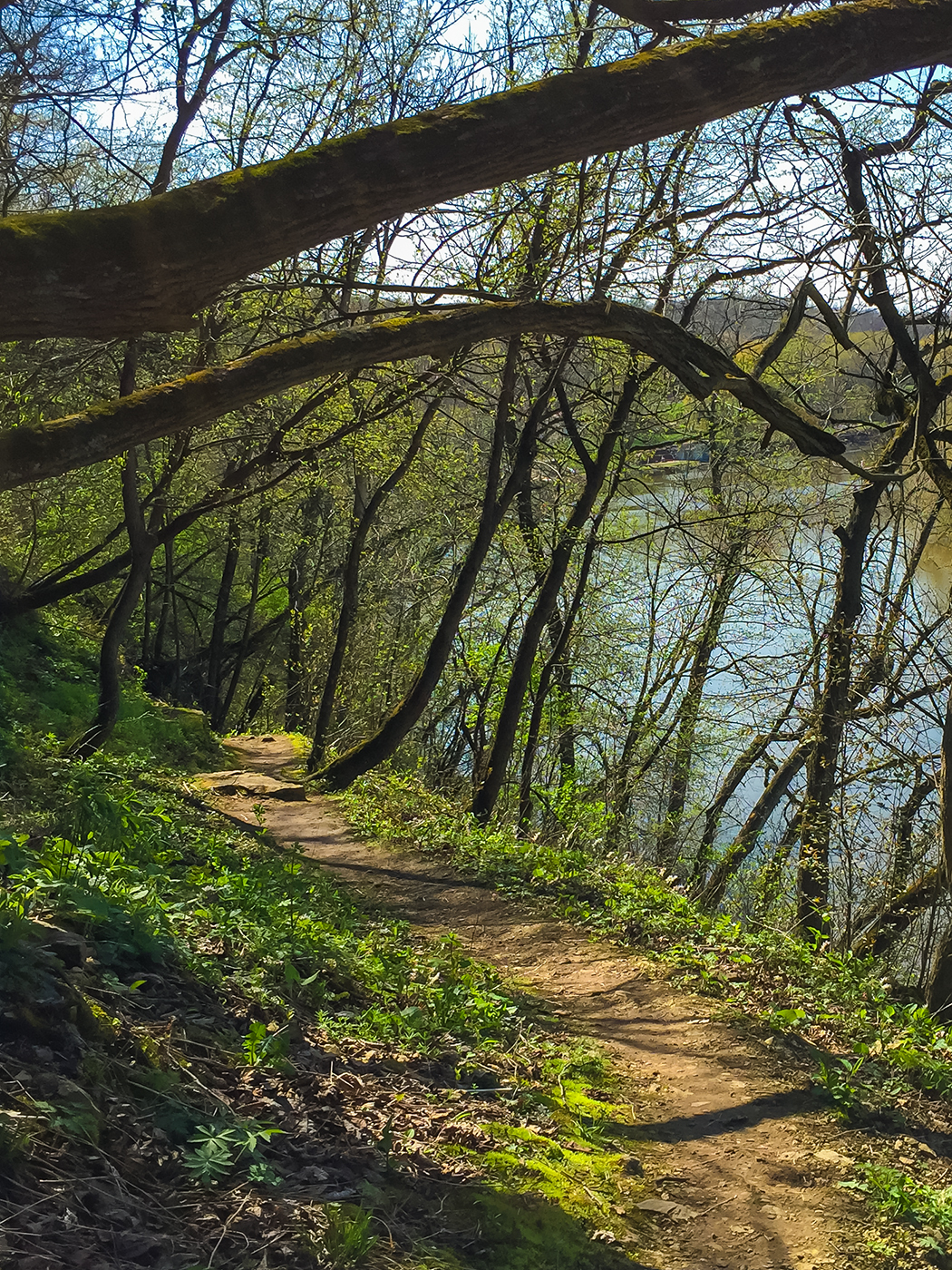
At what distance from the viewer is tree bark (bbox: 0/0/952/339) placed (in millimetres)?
2926

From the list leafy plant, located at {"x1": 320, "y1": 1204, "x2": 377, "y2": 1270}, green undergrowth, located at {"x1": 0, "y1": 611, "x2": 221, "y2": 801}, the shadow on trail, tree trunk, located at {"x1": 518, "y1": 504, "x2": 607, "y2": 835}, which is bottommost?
the shadow on trail

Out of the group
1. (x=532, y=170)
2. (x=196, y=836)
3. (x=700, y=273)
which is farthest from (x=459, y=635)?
(x=532, y=170)

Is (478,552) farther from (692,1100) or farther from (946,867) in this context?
(692,1100)

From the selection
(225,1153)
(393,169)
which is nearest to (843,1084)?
(225,1153)

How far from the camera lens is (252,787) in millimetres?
12656

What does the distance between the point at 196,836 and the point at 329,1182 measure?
4799 millimetres

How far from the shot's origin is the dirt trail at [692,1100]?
3.52 metres

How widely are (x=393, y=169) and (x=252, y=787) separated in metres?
10.5

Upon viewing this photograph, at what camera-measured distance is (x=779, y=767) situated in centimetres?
1322

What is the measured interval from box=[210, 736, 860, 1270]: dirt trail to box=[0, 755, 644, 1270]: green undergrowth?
0.76ft

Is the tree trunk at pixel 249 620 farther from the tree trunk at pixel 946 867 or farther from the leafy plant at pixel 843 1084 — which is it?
the leafy plant at pixel 843 1084

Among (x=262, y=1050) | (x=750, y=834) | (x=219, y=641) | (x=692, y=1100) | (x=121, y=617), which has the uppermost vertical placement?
(x=219, y=641)

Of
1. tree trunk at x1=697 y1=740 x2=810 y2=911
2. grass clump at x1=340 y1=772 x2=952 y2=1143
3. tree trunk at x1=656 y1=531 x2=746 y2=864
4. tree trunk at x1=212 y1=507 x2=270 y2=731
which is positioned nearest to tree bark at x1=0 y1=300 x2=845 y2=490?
grass clump at x1=340 y1=772 x2=952 y2=1143

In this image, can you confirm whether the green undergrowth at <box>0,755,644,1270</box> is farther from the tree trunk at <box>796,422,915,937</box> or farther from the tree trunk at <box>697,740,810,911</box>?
the tree trunk at <box>697,740,810,911</box>
